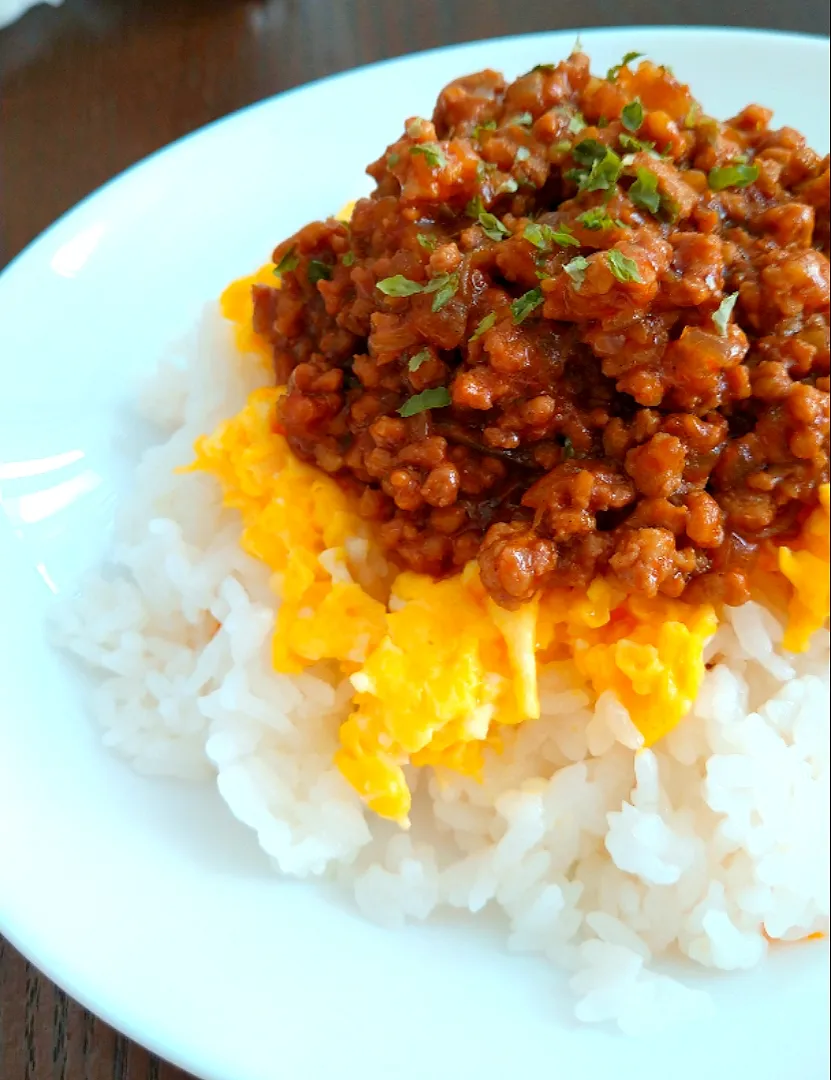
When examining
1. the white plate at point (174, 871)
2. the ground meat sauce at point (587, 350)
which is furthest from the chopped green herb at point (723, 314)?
the white plate at point (174, 871)

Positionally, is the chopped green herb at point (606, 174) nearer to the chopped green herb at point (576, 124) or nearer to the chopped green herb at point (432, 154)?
the chopped green herb at point (576, 124)

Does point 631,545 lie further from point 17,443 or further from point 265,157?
point 265,157

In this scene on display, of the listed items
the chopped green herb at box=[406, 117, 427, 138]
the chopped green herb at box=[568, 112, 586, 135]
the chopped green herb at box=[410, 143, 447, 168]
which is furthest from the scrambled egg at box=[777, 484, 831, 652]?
the chopped green herb at box=[406, 117, 427, 138]

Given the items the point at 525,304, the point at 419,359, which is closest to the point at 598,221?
the point at 525,304

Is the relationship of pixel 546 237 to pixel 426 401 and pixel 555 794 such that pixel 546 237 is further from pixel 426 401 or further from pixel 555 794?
pixel 555 794

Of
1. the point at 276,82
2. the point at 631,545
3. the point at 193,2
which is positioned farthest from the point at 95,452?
the point at 193,2

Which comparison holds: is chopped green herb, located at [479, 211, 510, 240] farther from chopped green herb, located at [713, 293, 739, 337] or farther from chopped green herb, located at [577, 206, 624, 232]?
chopped green herb, located at [713, 293, 739, 337]

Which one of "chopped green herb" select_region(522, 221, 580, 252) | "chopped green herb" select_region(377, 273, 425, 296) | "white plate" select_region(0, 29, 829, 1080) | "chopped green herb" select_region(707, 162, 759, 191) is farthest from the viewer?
"chopped green herb" select_region(707, 162, 759, 191)
